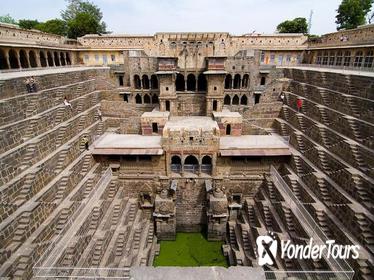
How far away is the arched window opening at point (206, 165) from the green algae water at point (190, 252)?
5.16 meters

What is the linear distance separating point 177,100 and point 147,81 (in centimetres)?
490

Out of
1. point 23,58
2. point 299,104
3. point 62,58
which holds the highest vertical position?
point 62,58

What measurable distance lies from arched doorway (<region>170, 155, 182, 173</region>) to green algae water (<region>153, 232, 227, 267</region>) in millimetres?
5123

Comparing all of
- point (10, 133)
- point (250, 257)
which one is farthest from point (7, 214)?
point (250, 257)

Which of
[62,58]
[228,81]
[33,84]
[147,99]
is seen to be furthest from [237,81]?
[62,58]

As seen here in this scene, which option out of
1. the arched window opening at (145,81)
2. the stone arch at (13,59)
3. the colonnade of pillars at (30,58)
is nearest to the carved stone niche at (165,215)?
the arched window opening at (145,81)

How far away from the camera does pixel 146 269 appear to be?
4242mm

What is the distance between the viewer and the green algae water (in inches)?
624

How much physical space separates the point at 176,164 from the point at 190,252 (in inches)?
258

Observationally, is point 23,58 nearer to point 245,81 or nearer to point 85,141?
point 85,141

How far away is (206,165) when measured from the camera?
18938 mm

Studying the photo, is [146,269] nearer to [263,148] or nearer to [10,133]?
[10,133]

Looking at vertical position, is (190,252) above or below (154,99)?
below

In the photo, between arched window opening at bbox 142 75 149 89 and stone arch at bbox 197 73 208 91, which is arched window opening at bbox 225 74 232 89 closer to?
stone arch at bbox 197 73 208 91
